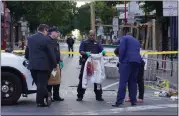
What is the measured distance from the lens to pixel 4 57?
10047 mm

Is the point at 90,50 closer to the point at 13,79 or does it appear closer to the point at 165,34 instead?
the point at 13,79

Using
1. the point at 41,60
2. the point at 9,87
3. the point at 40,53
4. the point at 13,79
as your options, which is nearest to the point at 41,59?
the point at 41,60

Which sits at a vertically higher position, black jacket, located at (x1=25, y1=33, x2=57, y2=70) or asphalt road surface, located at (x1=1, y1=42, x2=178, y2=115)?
black jacket, located at (x1=25, y1=33, x2=57, y2=70)

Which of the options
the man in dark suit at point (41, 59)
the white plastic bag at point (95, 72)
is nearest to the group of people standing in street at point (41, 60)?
the man in dark suit at point (41, 59)

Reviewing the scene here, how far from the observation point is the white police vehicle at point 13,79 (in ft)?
32.7

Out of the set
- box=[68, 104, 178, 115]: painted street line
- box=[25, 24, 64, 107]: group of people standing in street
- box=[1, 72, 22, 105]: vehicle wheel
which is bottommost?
box=[68, 104, 178, 115]: painted street line

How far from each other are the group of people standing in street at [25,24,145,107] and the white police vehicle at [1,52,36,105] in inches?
9.4

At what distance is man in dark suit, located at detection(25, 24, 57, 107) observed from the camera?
9719 millimetres

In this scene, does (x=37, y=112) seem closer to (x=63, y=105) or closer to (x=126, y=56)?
(x=63, y=105)

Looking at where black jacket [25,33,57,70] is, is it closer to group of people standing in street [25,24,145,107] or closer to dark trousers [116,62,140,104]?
group of people standing in street [25,24,145,107]

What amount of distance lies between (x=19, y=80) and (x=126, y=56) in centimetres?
239

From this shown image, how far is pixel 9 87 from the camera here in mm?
10000

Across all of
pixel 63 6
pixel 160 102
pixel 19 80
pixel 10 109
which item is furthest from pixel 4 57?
pixel 63 6

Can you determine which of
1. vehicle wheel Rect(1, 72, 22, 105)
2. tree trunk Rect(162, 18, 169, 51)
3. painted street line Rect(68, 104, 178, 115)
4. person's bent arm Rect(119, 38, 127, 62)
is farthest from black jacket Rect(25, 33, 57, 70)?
tree trunk Rect(162, 18, 169, 51)
